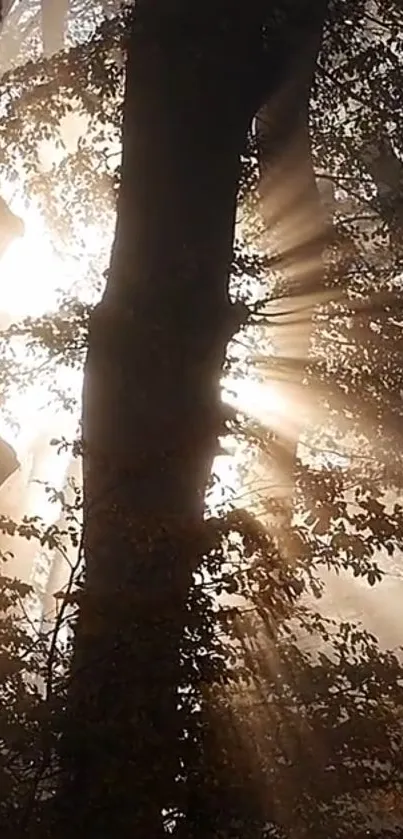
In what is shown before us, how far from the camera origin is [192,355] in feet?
17.4

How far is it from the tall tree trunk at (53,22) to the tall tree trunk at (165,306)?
34.4ft

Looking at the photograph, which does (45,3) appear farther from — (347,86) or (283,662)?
(283,662)

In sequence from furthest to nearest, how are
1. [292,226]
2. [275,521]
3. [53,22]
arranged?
[53,22] < [292,226] < [275,521]

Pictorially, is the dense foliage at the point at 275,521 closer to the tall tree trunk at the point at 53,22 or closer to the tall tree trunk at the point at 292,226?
the tall tree trunk at the point at 292,226

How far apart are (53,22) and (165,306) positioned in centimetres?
1255

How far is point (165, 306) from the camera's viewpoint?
17.3ft

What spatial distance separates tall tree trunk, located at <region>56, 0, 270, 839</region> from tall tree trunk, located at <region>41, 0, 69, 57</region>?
412 inches

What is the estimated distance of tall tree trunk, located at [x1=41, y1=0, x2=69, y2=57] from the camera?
50.6 feet

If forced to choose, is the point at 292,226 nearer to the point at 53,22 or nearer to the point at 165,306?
the point at 165,306

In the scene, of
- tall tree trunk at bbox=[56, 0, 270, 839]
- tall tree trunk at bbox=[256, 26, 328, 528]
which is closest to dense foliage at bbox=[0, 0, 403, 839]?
tall tree trunk at bbox=[256, 26, 328, 528]

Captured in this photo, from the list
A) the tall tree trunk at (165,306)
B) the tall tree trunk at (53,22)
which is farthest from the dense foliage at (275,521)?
the tall tree trunk at (53,22)

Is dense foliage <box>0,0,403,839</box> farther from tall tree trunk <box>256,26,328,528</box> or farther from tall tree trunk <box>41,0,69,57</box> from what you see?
tall tree trunk <box>41,0,69,57</box>

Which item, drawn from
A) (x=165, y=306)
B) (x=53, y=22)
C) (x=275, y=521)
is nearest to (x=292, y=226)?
(x=165, y=306)

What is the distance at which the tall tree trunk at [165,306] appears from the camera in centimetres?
461
